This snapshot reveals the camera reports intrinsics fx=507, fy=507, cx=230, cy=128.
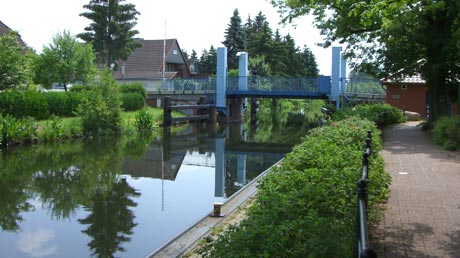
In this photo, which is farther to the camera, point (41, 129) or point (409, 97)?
point (409, 97)

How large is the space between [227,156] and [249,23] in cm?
7038

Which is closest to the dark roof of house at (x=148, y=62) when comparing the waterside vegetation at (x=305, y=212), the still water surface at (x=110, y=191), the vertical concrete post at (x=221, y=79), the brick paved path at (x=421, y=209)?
the vertical concrete post at (x=221, y=79)

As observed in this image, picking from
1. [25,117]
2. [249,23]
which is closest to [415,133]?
[25,117]

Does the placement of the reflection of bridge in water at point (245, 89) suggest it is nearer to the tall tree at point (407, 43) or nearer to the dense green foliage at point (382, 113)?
the dense green foliage at point (382, 113)

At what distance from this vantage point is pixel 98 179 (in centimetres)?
1598

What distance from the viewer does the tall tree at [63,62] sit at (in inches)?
1422

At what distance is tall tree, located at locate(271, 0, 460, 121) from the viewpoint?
65.6 feet

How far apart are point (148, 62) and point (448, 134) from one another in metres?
49.0

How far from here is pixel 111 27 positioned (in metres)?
52.6

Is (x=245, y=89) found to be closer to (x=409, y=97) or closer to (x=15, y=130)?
(x=409, y=97)

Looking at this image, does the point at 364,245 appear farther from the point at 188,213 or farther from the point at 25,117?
the point at 25,117

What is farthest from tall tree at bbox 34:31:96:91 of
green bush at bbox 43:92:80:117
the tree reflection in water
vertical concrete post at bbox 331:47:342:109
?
the tree reflection in water

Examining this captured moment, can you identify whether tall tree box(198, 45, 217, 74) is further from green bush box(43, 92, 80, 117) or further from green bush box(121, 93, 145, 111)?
green bush box(43, 92, 80, 117)

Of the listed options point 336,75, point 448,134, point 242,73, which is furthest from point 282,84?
point 448,134
